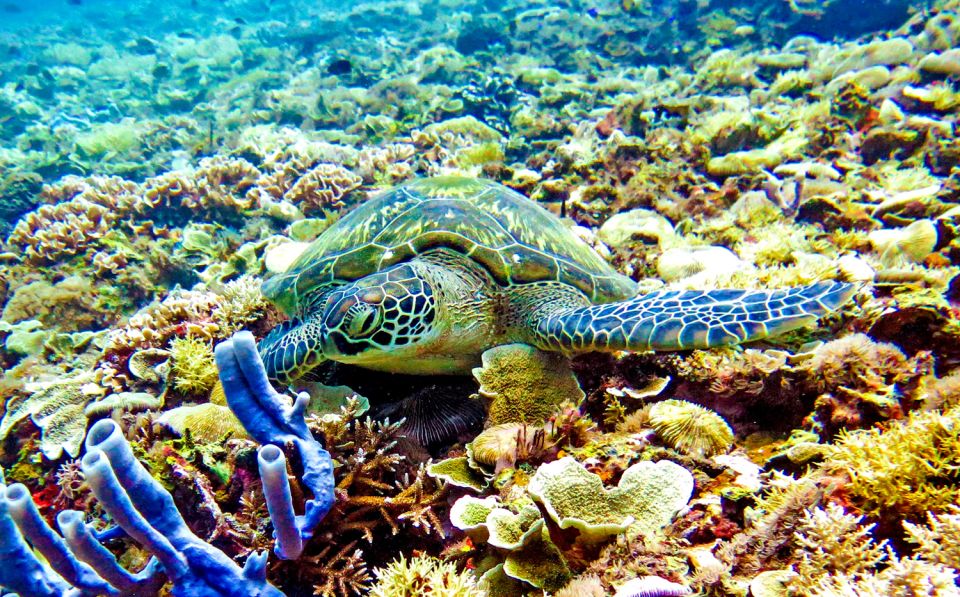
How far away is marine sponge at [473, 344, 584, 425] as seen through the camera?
2189mm

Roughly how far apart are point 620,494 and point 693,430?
0.50 m

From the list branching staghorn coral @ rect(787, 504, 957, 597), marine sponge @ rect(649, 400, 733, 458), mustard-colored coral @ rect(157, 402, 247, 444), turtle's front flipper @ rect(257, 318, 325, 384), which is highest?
turtle's front flipper @ rect(257, 318, 325, 384)

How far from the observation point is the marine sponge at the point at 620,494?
5.16 feet

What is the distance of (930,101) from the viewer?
5469 millimetres

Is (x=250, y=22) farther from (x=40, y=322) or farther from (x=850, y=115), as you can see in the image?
(x=850, y=115)

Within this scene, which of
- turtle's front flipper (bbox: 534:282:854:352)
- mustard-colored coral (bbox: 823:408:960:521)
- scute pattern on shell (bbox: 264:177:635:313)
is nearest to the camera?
mustard-colored coral (bbox: 823:408:960:521)

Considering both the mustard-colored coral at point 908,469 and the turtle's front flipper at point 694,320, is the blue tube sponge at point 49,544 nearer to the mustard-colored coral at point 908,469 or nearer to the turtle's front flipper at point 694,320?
the turtle's front flipper at point 694,320

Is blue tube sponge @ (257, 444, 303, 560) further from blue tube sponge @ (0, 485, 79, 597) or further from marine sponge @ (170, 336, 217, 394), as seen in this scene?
marine sponge @ (170, 336, 217, 394)

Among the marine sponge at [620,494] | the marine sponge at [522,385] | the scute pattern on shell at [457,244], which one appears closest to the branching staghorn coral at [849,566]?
the marine sponge at [620,494]

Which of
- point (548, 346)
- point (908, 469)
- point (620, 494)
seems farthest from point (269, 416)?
point (908, 469)

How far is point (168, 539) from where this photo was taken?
4.53 feet

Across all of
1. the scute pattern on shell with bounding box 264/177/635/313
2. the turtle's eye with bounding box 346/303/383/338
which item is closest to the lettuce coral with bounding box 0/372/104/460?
the scute pattern on shell with bounding box 264/177/635/313

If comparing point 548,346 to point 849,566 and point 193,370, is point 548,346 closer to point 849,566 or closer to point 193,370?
point 849,566

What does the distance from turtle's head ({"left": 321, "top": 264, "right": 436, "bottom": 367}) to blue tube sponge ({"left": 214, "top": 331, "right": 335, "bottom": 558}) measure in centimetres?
69
